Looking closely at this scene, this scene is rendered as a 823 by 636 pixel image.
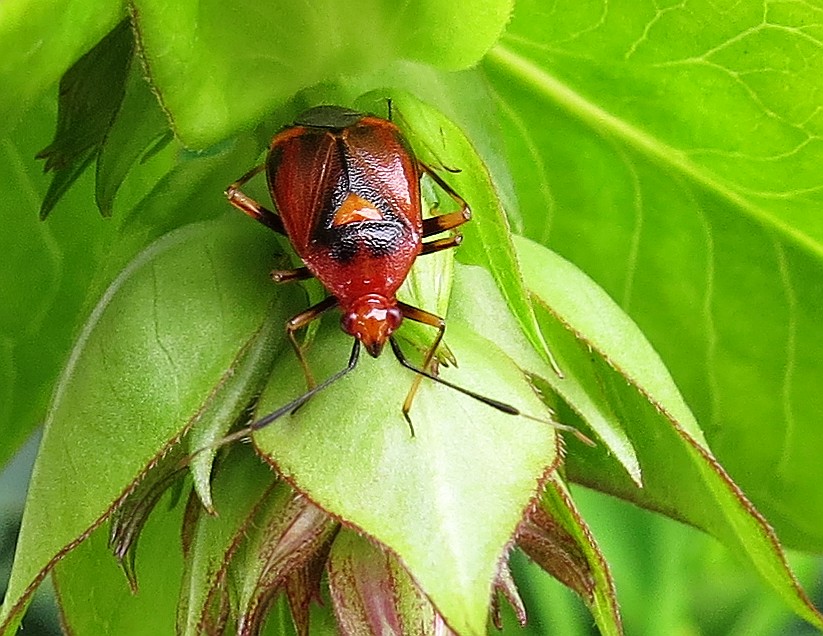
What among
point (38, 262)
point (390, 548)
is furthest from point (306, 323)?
point (38, 262)

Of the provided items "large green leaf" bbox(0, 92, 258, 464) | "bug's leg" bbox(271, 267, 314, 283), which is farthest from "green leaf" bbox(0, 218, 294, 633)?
"large green leaf" bbox(0, 92, 258, 464)

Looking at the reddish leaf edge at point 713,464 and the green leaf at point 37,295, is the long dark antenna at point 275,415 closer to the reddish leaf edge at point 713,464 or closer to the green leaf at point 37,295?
the reddish leaf edge at point 713,464

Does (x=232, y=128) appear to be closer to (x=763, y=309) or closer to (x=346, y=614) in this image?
(x=346, y=614)

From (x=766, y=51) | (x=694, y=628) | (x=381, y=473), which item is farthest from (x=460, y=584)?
(x=694, y=628)

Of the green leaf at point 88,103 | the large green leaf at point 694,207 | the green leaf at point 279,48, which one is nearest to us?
the green leaf at point 279,48

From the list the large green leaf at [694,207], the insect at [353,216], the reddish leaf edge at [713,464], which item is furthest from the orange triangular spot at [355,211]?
the large green leaf at [694,207]

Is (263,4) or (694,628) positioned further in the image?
(694,628)
